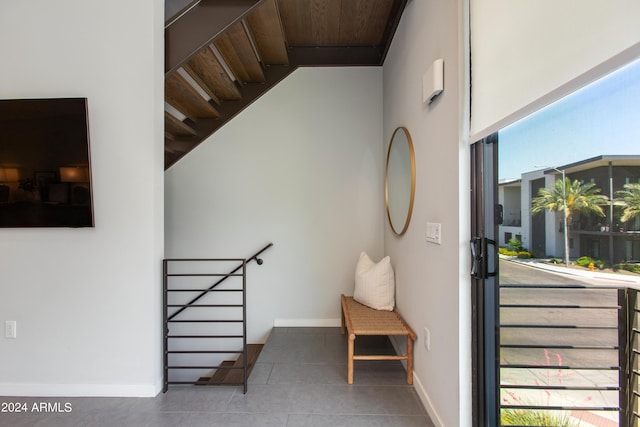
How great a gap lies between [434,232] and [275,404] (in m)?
1.40

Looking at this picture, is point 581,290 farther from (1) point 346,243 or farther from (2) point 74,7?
(2) point 74,7

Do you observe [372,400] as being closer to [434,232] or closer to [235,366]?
[434,232]

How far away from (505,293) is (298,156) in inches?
86.1

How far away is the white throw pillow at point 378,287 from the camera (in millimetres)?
2359

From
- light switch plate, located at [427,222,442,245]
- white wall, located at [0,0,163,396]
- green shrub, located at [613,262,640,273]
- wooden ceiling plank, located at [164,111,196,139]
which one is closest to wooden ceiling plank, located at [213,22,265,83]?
white wall, located at [0,0,163,396]

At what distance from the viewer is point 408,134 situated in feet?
6.64

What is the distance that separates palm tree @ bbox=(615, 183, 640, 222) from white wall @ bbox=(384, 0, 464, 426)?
0.59 m

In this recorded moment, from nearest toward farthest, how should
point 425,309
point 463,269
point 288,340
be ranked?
point 463,269 < point 425,309 < point 288,340

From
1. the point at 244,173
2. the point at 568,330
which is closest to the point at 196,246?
the point at 244,173

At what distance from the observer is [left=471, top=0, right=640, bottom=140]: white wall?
664mm

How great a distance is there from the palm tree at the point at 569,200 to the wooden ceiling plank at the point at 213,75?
223 centimetres

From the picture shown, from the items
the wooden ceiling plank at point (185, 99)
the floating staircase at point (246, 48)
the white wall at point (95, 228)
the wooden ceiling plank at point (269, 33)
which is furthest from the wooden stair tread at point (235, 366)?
the wooden ceiling plank at point (269, 33)

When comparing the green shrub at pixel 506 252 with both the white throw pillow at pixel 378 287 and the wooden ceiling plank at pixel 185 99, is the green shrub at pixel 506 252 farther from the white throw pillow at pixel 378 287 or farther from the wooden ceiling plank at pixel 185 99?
the wooden ceiling plank at pixel 185 99

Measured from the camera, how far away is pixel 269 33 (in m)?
2.44
